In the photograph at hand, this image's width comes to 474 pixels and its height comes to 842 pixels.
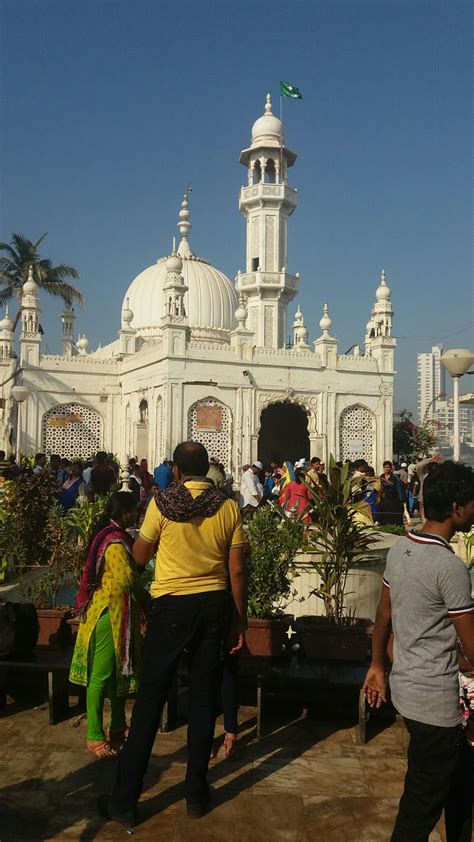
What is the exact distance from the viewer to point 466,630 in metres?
2.42

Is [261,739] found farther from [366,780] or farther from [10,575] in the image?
[10,575]

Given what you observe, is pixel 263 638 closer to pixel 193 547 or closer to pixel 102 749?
pixel 102 749

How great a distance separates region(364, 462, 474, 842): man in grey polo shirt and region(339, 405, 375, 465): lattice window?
2120cm

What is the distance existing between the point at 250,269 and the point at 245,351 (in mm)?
8319

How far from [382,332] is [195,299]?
8.69 metres

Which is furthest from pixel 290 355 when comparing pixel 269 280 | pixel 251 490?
pixel 251 490

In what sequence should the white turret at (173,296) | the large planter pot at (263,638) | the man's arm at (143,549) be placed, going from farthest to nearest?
the white turret at (173,296)
the large planter pot at (263,638)
the man's arm at (143,549)

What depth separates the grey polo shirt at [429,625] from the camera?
8.09 ft

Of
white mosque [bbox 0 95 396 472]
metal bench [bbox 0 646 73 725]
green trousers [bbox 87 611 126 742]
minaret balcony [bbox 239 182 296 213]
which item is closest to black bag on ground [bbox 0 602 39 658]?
metal bench [bbox 0 646 73 725]

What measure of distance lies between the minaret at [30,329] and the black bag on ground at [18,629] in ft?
63.8

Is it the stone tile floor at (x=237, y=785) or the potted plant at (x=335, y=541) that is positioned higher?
the potted plant at (x=335, y=541)

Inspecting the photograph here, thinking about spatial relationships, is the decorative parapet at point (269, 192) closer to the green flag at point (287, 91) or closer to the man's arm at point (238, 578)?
the green flag at point (287, 91)

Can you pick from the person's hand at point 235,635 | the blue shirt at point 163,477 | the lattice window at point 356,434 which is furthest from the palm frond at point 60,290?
the person's hand at point 235,635

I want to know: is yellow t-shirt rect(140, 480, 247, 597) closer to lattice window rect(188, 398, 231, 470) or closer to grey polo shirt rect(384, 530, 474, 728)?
grey polo shirt rect(384, 530, 474, 728)
